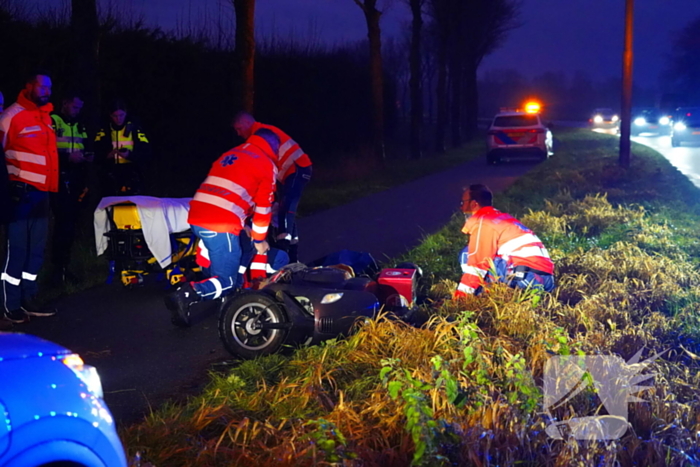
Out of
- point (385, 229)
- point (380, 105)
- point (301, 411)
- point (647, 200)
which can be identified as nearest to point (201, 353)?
point (301, 411)

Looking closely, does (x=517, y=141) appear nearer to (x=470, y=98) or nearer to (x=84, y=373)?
(x=84, y=373)

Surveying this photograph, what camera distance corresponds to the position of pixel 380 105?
76.4 ft

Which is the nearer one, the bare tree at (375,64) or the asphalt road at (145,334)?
the asphalt road at (145,334)

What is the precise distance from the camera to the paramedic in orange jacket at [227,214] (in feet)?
19.6

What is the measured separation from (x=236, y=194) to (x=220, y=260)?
54 centimetres

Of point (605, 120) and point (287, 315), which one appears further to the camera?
point (605, 120)

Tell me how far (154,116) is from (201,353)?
10.3 meters

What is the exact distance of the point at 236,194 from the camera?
601 centimetres

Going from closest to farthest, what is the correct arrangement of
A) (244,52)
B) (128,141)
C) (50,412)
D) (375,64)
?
(50,412), (128,141), (244,52), (375,64)

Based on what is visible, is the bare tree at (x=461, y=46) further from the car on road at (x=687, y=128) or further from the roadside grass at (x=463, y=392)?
the roadside grass at (x=463, y=392)

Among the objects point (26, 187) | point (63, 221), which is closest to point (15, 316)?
point (26, 187)

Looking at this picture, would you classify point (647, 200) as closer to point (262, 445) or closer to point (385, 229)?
point (385, 229)

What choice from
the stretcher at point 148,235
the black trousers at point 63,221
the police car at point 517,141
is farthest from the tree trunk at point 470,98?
the stretcher at point 148,235

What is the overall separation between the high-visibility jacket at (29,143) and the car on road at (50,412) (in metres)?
4.00
